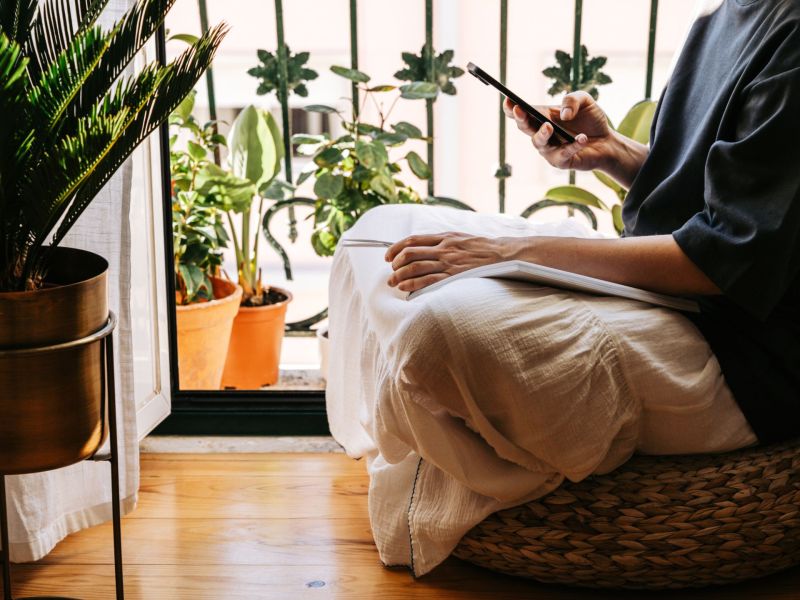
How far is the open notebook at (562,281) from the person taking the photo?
1.20 m

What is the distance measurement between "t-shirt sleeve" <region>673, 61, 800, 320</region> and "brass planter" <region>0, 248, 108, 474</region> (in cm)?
79

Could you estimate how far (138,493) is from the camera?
5.65 feet

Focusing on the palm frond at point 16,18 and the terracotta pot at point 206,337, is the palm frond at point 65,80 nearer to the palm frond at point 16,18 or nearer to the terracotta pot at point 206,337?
the palm frond at point 16,18

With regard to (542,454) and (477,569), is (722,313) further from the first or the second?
(477,569)

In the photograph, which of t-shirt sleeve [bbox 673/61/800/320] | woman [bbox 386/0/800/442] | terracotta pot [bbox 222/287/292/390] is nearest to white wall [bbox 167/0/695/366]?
terracotta pot [bbox 222/287/292/390]

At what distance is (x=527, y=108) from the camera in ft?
4.92

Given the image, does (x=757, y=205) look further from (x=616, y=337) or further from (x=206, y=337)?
(x=206, y=337)

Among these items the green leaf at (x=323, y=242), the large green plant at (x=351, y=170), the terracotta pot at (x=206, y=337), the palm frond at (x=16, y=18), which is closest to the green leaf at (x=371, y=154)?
the large green plant at (x=351, y=170)

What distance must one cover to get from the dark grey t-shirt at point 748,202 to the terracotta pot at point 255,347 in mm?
1057

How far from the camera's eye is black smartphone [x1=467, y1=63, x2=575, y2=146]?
142cm

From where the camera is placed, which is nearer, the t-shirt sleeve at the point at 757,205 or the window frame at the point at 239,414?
the t-shirt sleeve at the point at 757,205

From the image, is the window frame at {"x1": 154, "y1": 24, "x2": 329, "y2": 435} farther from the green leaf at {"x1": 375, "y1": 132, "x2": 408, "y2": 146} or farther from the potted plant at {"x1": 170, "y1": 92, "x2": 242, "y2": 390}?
the green leaf at {"x1": 375, "y1": 132, "x2": 408, "y2": 146}

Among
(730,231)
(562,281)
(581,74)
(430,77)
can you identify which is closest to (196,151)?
(430,77)

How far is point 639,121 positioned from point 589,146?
39cm
